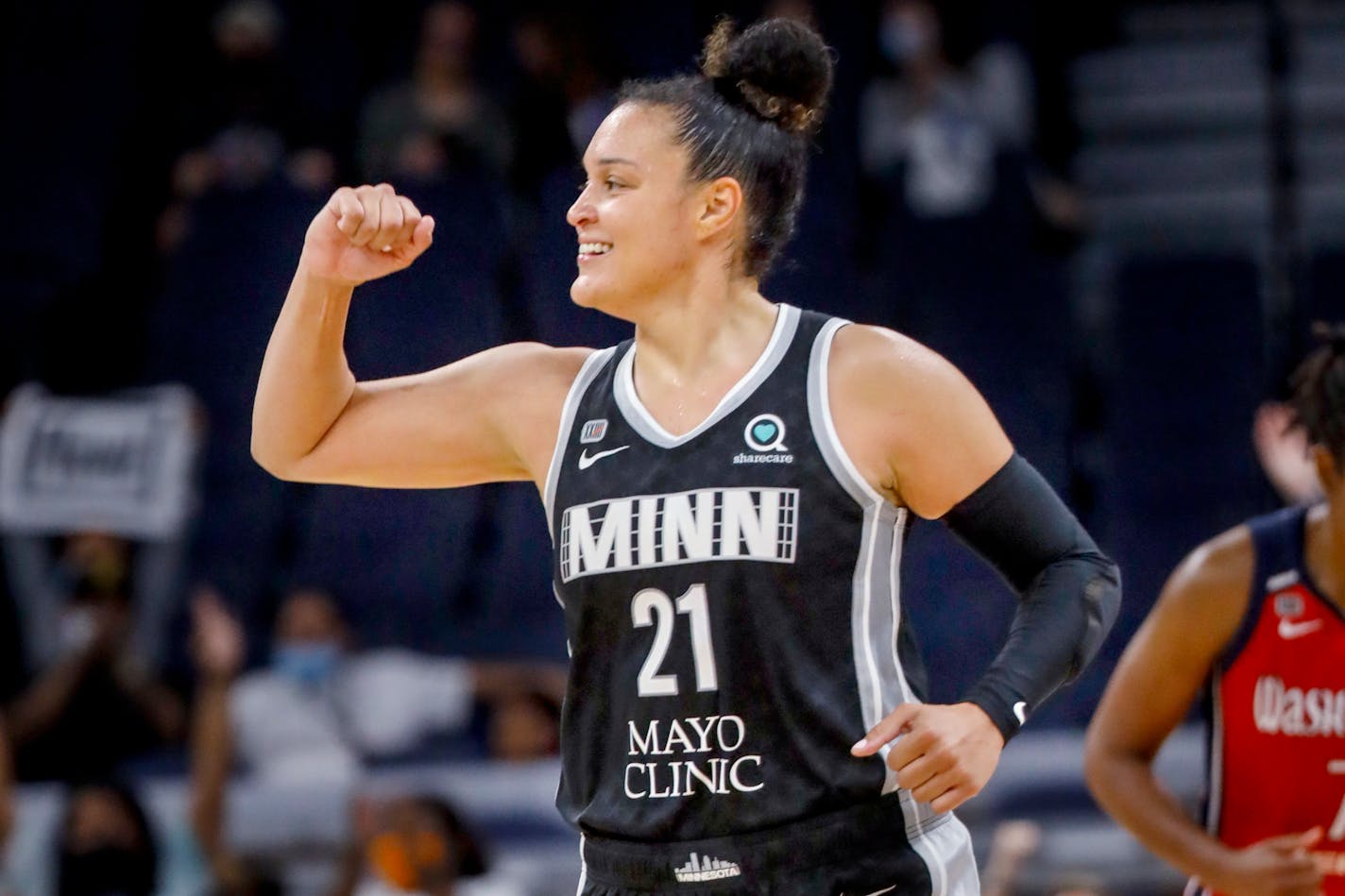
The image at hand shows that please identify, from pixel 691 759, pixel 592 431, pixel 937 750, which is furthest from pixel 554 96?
pixel 937 750

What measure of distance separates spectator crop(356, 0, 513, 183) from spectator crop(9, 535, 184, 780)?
2.14 m

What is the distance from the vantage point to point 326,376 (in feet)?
9.50

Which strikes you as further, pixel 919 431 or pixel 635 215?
pixel 635 215

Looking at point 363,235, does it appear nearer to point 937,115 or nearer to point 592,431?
point 592,431

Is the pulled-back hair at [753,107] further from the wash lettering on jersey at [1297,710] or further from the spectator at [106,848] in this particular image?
the spectator at [106,848]

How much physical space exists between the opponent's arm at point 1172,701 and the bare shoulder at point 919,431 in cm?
82

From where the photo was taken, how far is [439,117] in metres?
7.73

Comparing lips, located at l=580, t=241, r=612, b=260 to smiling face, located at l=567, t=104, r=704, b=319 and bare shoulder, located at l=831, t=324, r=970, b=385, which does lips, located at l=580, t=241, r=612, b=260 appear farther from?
bare shoulder, located at l=831, t=324, r=970, b=385

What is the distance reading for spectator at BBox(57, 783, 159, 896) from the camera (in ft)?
18.8

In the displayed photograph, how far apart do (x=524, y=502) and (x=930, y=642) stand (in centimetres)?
159

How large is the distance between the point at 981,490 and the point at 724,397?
15.5 inches

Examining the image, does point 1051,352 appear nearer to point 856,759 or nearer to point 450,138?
point 450,138

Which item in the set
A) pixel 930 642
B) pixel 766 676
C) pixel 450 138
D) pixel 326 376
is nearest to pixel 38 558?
pixel 450 138

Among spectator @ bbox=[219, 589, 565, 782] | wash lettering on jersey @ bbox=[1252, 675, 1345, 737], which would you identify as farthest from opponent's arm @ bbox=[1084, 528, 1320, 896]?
spectator @ bbox=[219, 589, 565, 782]
